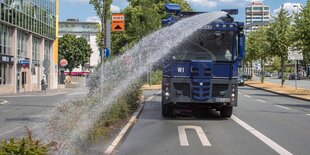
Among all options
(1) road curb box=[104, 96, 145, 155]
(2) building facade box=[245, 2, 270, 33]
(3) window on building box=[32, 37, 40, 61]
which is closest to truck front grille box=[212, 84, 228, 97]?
(1) road curb box=[104, 96, 145, 155]

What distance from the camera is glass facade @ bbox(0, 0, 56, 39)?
4206cm

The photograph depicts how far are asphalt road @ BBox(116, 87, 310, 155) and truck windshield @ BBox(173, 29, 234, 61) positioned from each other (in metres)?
2.10

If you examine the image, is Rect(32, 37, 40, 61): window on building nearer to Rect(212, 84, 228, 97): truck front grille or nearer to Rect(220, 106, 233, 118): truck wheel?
Rect(220, 106, 233, 118): truck wheel

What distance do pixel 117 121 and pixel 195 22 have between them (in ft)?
14.5

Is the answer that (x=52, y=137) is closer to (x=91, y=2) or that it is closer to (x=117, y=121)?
(x=117, y=121)

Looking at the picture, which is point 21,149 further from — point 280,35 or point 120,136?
point 280,35

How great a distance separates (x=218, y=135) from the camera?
1224cm

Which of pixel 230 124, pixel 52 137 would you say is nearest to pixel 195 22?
pixel 230 124

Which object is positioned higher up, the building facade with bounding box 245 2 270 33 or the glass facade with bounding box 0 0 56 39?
the building facade with bounding box 245 2 270 33

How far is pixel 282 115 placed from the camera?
722 inches

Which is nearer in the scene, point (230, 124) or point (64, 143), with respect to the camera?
point (64, 143)

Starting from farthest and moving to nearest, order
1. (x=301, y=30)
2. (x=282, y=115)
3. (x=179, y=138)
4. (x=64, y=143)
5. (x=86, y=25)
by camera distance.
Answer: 1. (x=86, y=25)
2. (x=301, y=30)
3. (x=282, y=115)
4. (x=179, y=138)
5. (x=64, y=143)

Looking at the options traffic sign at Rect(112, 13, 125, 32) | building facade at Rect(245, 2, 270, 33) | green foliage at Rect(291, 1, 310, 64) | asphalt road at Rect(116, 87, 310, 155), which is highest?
building facade at Rect(245, 2, 270, 33)

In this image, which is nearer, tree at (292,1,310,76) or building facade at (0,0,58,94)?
tree at (292,1,310,76)
